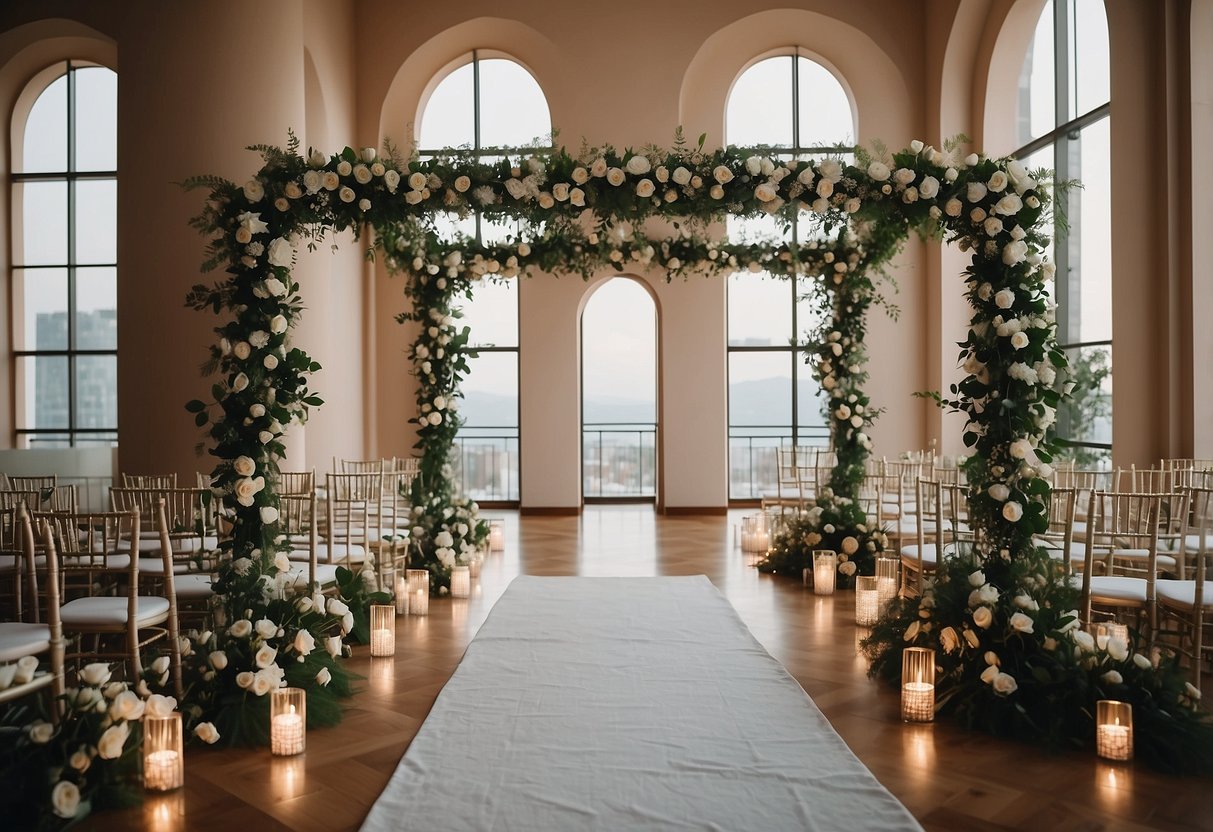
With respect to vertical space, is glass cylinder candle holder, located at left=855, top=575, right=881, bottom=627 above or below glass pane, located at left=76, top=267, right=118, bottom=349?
below

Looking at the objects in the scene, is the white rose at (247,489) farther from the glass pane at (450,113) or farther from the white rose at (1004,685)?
the glass pane at (450,113)

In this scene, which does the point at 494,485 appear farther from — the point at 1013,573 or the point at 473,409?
the point at 1013,573

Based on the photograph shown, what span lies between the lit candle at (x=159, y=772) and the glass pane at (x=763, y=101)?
32.9ft

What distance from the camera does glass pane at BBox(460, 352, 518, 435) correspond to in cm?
1170

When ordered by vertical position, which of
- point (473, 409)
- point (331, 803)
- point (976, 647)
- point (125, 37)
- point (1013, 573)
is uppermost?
point (125, 37)

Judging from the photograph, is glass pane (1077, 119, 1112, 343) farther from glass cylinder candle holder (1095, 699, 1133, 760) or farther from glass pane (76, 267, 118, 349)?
glass pane (76, 267, 118, 349)

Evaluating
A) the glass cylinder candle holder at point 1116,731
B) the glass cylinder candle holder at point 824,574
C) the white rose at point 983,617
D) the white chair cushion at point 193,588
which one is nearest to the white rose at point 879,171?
the white rose at point 983,617

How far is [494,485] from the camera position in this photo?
469 inches

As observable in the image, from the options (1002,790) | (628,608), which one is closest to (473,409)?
(628,608)

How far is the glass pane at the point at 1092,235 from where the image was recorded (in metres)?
8.19

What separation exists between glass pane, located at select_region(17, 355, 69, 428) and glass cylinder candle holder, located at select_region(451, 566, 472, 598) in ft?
21.5

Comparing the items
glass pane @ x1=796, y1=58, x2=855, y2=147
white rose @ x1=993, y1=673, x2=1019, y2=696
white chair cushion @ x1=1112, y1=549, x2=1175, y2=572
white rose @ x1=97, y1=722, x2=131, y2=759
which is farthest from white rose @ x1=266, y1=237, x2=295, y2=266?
glass pane @ x1=796, y1=58, x2=855, y2=147

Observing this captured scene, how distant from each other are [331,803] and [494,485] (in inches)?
356

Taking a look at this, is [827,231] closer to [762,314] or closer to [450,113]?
[762,314]
